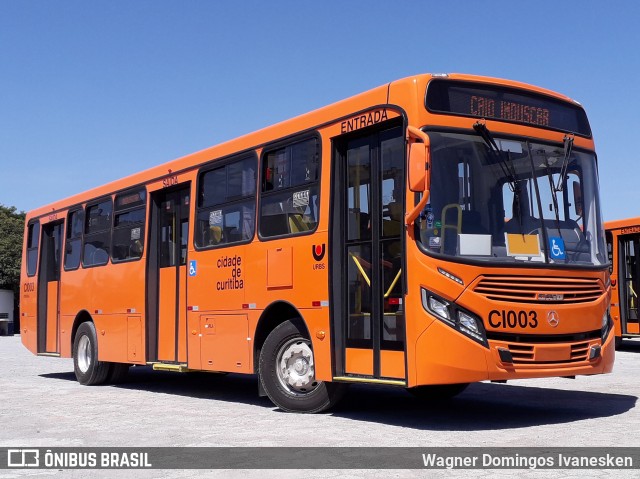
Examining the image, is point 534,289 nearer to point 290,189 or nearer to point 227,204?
point 290,189

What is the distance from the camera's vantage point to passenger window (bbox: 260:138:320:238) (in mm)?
9578

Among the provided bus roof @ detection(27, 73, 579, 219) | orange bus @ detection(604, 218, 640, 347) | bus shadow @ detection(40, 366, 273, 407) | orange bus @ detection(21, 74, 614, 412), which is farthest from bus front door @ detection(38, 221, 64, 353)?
orange bus @ detection(604, 218, 640, 347)

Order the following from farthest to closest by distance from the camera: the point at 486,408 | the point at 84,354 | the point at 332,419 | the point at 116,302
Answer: the point at 84,354, the point at 116,302, the point at 486,408, the point at 332,419

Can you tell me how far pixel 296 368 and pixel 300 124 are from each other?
2728 millimetres

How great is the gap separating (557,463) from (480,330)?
183 centimetres

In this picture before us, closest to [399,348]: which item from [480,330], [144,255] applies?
[480,330]

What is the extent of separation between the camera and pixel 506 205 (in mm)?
8406

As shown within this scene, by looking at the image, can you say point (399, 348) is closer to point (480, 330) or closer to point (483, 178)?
point (480, 330)

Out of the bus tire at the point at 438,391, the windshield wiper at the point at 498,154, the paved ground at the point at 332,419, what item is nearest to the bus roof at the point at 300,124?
the windshield wiper at the point at 498,154

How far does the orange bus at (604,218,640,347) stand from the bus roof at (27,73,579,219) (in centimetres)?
1149

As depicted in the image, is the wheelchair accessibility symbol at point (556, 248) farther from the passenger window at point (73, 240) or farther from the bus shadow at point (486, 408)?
the passenger window at point (73, 240)

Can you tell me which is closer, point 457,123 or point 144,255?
point 457,123

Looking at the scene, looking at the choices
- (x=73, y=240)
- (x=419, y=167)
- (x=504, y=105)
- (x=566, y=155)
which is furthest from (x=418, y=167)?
(x=73, y=240)

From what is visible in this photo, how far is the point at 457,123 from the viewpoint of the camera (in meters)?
8.40
